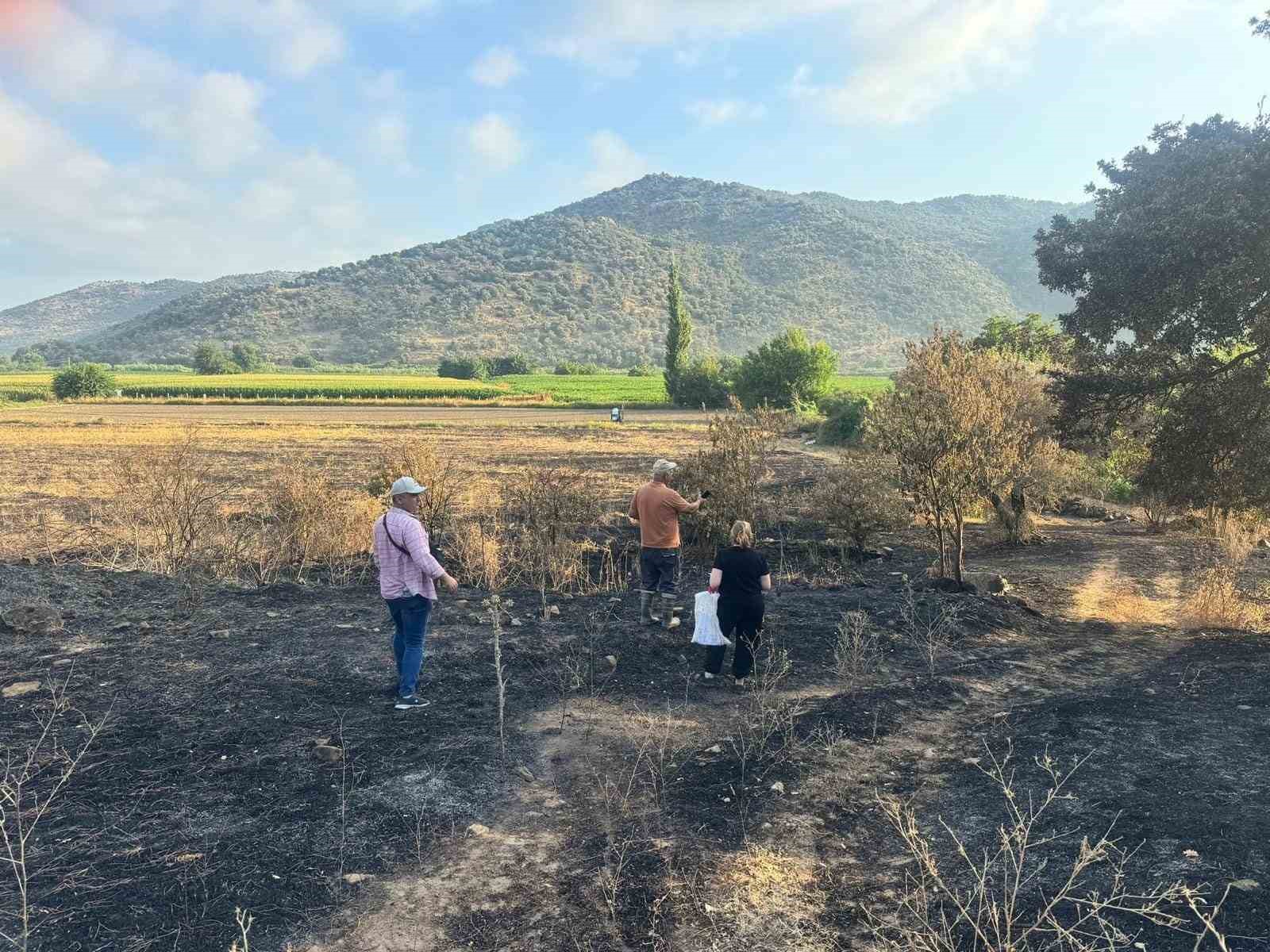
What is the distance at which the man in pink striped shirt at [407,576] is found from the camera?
639 cm

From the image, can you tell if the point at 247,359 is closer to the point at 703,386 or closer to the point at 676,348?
the point at 676,348

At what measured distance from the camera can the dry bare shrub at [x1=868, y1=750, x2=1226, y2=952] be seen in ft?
11.9

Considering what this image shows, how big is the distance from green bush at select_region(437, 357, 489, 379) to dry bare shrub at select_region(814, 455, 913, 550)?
81102mm

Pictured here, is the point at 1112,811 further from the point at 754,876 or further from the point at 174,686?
the point at 174,686

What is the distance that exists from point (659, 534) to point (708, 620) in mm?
1764

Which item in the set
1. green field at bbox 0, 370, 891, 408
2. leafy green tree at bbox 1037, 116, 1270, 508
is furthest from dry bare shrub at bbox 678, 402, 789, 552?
green field at bbox 0, 370, 891, 408

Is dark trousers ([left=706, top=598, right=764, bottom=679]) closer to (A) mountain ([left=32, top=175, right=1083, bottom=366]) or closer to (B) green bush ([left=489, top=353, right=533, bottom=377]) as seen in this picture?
(B) green bush ([left=489, top=353, right=533, bottom=377])

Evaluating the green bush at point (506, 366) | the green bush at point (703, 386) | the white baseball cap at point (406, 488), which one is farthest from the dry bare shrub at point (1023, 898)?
the green bush at point (506, 366)

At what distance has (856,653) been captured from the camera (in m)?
7.61

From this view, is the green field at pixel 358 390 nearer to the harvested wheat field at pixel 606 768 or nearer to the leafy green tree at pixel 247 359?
the leafy green tree at pixel 247 359

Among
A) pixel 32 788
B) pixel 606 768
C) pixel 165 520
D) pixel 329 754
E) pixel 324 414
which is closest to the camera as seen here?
pixel 32 788

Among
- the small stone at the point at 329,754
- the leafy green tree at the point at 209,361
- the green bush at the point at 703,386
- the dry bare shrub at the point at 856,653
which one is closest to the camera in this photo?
the small stone at the point at 329,754

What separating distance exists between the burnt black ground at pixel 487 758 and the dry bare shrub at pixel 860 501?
10.8 feet

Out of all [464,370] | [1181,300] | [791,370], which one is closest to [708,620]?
[1181,300]
